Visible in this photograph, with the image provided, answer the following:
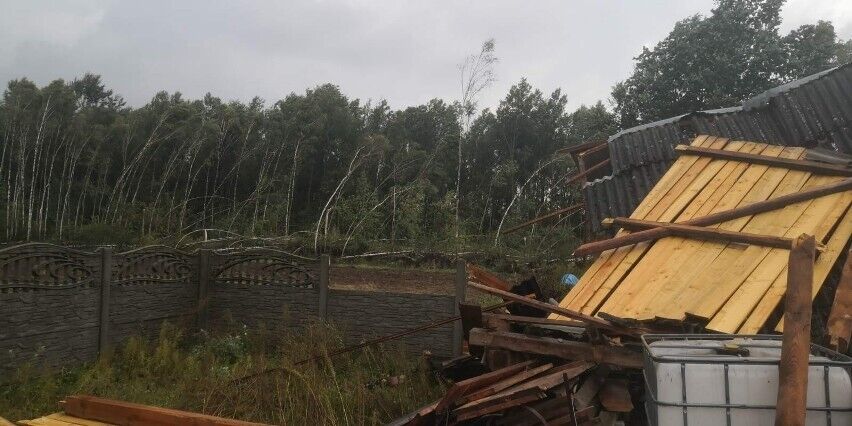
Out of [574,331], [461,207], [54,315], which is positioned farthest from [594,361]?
[461,207]

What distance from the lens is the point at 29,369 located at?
5.91 metres

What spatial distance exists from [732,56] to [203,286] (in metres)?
16.5

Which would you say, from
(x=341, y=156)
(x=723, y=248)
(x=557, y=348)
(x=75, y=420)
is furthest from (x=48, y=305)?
(x=341, y=156)

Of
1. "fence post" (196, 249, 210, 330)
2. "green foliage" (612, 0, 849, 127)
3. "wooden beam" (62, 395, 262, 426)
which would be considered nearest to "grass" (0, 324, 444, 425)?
"fence post" (196, 249, 210, 330)

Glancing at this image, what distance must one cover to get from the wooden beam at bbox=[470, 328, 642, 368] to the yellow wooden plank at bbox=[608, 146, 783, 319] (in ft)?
1.08

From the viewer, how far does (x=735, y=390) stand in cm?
265

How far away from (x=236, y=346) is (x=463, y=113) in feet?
55.1

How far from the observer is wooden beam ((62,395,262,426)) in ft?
12.9

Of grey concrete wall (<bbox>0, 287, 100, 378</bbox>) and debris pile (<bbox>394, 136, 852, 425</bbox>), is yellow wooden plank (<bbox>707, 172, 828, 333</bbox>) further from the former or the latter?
grey concrete wall (<bbox>0, 287, 100, 378</bbox>)

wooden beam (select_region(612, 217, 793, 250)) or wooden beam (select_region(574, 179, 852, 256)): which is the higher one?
wooden beam (select_region(574, 179, 852, 256))

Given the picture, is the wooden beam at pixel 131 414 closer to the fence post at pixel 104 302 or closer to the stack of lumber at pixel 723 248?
the stack of lumber at pixel 723 248

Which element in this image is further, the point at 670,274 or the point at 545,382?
the point at 670,274

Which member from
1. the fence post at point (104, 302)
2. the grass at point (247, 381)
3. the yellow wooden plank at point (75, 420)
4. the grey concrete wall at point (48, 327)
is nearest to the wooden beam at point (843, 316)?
the grass at point (247, 381)

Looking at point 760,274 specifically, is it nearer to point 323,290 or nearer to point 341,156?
point 323,290
